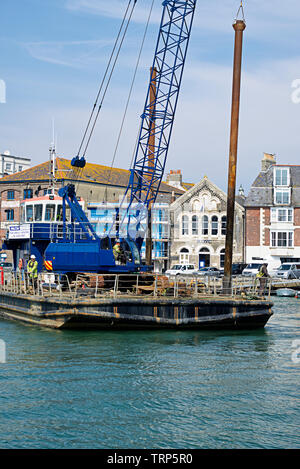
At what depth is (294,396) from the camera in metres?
14.0

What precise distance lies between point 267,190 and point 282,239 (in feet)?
18.7

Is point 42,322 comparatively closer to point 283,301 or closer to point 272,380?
point 272,380

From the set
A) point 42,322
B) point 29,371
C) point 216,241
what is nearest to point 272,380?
point 29,371

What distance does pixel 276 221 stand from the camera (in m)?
62.3

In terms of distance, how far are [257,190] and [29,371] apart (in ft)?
166

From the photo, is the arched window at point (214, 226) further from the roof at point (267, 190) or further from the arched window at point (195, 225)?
the roof at point (267, 190)

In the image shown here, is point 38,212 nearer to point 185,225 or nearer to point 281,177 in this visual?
point 185,225

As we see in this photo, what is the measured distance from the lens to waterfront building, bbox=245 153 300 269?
204 feet

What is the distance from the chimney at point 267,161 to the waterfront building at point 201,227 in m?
4.93

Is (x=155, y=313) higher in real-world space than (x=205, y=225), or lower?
lower

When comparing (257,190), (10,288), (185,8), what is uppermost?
(185,8)

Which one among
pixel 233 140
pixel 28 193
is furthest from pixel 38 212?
pixel 28 193

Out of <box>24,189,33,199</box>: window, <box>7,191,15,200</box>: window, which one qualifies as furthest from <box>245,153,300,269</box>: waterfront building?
<box>7,191,15,200</box>: window

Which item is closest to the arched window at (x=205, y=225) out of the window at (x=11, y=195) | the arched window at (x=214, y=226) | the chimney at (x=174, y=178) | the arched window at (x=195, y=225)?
the arched window at (x=214, y=226)
